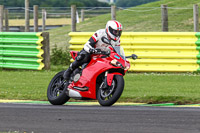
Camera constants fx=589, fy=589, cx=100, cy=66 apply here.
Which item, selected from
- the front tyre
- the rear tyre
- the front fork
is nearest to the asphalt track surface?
the front tyre

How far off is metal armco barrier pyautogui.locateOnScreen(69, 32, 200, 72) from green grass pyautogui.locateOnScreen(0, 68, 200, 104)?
394 millimetres

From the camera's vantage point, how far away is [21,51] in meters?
16.3

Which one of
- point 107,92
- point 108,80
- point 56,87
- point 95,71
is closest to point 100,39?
point 95,71

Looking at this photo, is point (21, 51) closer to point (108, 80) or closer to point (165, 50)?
point (165, 50)

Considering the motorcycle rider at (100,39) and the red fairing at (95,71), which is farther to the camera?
the motorcycle rider at (100,39)

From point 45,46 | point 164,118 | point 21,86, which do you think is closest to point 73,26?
point 45,46

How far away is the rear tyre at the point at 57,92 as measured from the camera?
9867 mm

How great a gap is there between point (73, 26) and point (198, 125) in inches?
436

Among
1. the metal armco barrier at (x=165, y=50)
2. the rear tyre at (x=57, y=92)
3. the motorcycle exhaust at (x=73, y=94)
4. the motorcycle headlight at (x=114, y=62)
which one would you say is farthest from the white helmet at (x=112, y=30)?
the metal armco barrier at (x=165, y=50)

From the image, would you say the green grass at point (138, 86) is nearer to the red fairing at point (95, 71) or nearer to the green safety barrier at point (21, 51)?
the green safety barrier at point (21, 51)

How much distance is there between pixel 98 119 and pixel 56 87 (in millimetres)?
2430

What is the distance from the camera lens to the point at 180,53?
15094 millimetres

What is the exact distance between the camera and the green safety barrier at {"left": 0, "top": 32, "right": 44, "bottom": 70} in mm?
16016

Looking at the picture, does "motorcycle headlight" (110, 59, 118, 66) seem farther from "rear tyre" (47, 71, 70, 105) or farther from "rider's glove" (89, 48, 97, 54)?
"rear tyre" (47, 71, 70, 105)
